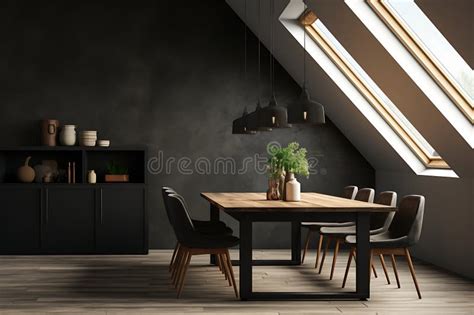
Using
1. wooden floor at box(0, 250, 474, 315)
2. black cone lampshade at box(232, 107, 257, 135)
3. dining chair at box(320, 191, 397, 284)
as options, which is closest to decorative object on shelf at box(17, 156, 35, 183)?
wooden floor at box(0, 250, 474, 315)

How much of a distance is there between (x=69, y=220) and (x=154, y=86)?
2087mm

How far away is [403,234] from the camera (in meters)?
7.17

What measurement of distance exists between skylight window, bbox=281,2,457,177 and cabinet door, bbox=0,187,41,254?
3796 mm

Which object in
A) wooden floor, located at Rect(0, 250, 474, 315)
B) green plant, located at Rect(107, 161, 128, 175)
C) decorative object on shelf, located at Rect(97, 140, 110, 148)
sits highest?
decorative object on shelf, located at Rect(97, 140, 110, 148)

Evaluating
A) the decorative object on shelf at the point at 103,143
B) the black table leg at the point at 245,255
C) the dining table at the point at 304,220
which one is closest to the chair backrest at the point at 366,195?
the dining table at the point at 304,220

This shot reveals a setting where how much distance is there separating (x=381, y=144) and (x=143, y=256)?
127 inches

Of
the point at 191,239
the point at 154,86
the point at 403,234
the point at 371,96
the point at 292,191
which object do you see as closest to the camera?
the point at 191,239

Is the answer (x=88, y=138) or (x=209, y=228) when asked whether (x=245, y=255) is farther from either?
(x=88, y=138)

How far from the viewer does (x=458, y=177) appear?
27.2 ft

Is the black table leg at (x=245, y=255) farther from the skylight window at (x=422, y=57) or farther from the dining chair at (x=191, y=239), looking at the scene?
the skylight window at (x=422, y=57)

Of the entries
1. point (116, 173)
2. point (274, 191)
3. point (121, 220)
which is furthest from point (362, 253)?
point (116, 173)

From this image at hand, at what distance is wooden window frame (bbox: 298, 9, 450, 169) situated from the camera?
930cm

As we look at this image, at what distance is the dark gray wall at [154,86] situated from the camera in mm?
10461

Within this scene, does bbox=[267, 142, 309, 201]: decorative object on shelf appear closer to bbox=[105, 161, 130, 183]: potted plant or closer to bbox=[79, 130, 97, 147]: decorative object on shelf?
bbox=[105, 161, 130, 183]: potted plant
